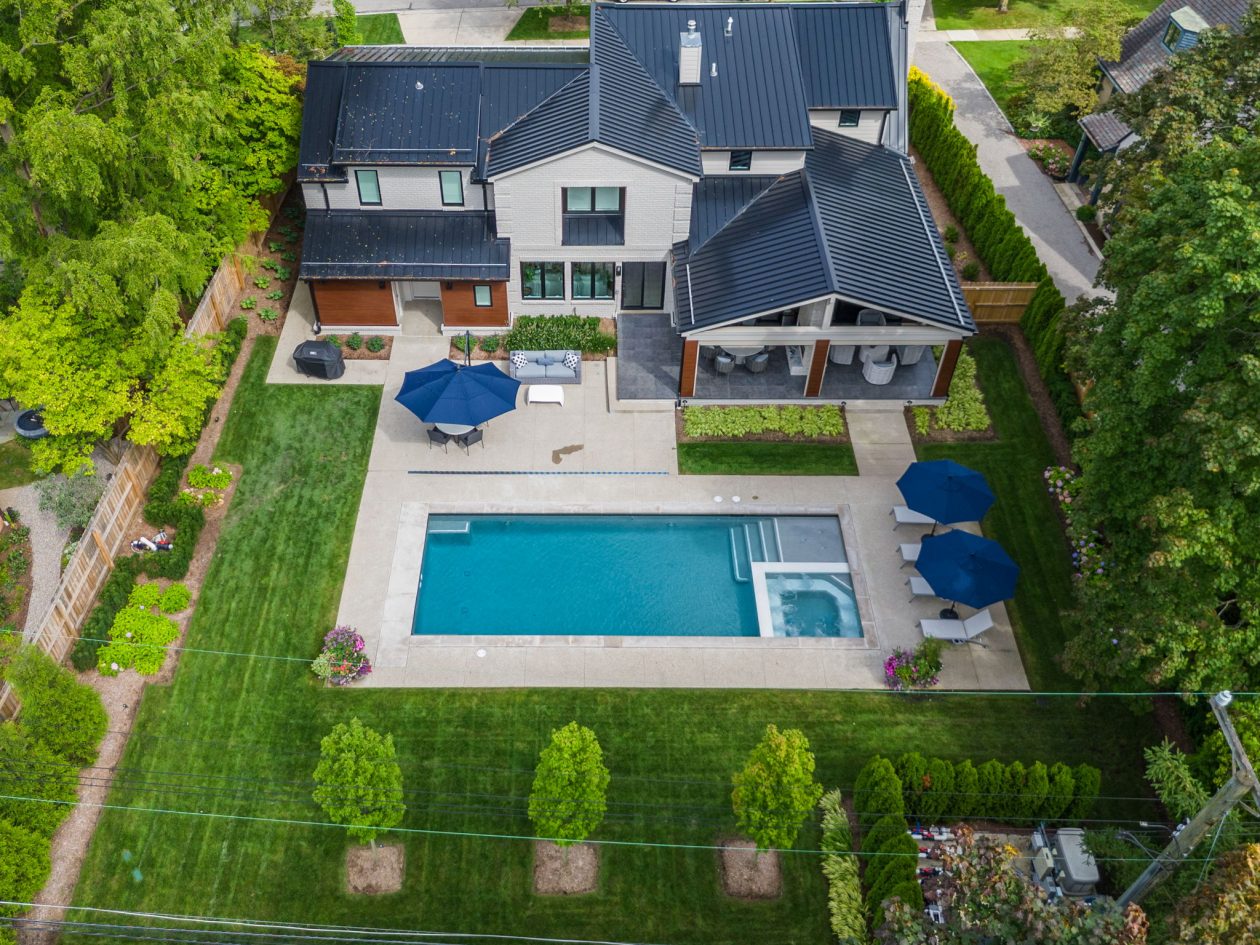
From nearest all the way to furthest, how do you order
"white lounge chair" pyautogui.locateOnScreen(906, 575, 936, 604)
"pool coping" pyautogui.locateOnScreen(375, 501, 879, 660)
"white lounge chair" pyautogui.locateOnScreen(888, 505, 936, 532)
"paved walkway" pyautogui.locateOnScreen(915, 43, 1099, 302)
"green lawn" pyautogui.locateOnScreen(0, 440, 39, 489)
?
"pool coping" pyautogui.locateOnScreen(375, 501, 879, 660) < "white lounge chair" pyautogui.locateOnScreen(906, 575, 936, 604) < "white lounge chair" pyautogui.locateOnScreen(888, 505, 936, 532) < "green lawn" pyautogui.locateOnScreen(0, 440, 39, 489) < "paved walkway" pyautogui.locateOnScreen(915, 43, 1099, 302)

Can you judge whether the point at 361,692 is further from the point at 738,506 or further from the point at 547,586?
the point at 738,506

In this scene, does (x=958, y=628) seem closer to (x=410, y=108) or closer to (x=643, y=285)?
(x=643, y=285)

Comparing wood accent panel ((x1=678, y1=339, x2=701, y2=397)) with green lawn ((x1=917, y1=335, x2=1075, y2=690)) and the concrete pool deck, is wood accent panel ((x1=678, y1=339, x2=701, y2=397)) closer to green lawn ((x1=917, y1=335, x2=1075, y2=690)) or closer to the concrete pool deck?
the concrete pool deck

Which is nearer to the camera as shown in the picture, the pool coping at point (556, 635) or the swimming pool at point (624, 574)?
the pool coping at point (556, 635)

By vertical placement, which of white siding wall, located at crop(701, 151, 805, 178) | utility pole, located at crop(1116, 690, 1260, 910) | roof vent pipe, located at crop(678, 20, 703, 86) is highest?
roof vent pipe, located at crop(678, 20, 703, 86)

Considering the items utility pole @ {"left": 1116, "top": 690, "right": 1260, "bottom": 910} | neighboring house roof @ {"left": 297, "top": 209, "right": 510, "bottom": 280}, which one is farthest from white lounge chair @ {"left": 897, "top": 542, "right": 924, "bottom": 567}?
neighboring house roof @ {"left": 297, "top": 209, "right": 510, "bottom": 280}

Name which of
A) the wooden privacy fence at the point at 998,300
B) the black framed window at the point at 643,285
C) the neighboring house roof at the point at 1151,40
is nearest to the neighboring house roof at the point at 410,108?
the black framed window at the point at 643,285

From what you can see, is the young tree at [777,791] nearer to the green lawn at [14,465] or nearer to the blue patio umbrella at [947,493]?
the blue patio umbrella at [947,493]
